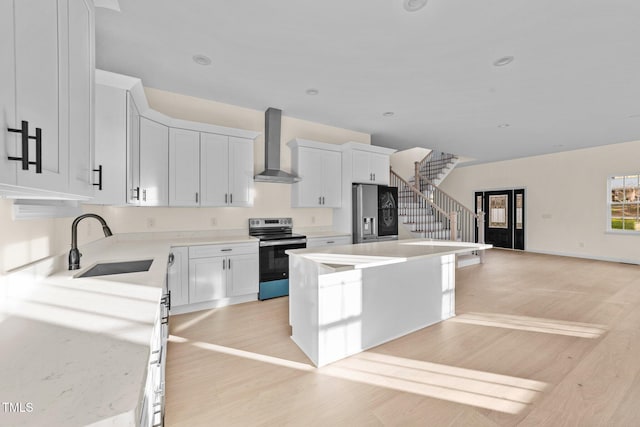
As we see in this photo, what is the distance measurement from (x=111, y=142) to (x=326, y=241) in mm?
2916

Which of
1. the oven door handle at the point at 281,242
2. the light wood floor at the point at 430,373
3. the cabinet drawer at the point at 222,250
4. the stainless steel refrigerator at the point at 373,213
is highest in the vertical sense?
the stainless steel refrigerator at the point at 373,213

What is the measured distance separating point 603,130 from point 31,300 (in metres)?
8.10

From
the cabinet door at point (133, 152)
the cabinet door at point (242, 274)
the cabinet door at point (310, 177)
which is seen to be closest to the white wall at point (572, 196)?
the cabinet door at point (310, 177)

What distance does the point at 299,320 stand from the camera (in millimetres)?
2525

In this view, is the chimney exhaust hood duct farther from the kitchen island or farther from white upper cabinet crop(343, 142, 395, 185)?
the kitchen island

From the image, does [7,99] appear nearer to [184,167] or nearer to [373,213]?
[184,167]

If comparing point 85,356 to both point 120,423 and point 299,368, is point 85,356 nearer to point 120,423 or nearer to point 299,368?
point 120,423

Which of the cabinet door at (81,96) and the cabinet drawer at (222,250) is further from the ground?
the cabinet door at (81,96)

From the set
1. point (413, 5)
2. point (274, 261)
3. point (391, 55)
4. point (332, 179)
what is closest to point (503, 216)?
point (332, 179)

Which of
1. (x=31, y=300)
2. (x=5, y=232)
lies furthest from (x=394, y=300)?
(x=5, y=232)

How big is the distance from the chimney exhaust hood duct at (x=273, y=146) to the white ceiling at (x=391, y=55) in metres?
0.25

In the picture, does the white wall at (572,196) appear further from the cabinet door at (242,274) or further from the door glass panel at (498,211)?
the cabinet door at (242,274)

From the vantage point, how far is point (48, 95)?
92 centimetres

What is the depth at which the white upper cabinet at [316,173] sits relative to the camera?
4340 mm
